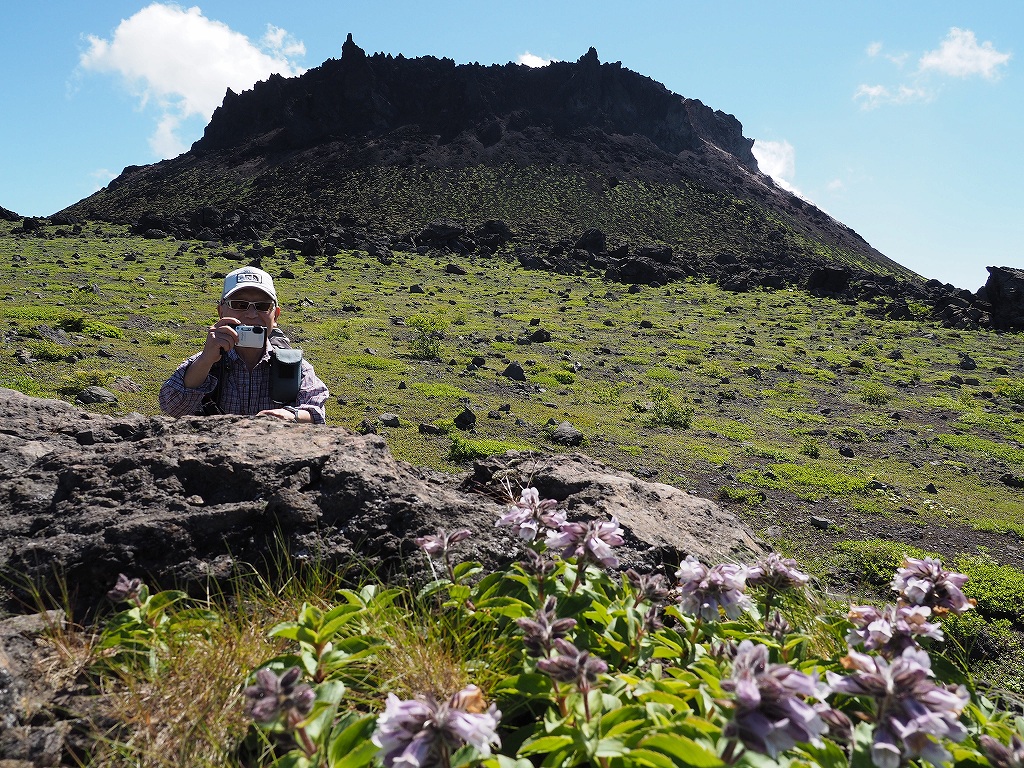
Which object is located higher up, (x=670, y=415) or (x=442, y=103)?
(x=442, y=103)

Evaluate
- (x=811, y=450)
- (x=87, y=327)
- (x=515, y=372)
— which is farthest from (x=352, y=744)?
(x=87, y=327)

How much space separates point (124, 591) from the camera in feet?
8.07

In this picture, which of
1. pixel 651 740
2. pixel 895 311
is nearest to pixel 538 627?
pixel 651 740

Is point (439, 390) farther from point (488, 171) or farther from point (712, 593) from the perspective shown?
point (488, 171)

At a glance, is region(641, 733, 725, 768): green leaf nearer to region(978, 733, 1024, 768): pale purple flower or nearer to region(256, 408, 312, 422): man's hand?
region(978, 733, 1024, 768): pale purple flower

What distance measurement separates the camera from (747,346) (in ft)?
73.9

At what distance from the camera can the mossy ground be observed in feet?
29.5

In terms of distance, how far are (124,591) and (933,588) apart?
3199 millimetres

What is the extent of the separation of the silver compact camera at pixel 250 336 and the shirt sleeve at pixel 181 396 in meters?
0.54

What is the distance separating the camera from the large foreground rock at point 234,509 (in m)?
2.99

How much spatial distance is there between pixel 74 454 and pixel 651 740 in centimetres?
361

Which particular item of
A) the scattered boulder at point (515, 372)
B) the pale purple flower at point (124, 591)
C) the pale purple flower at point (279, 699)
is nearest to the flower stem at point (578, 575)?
the pale purple flower at point (279, 699)

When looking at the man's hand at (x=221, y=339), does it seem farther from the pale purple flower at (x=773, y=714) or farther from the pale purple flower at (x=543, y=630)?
the pale purple flower at (x=773, y=714)

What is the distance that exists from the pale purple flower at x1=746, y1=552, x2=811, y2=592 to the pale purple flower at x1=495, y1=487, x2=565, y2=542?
0.85 meters
